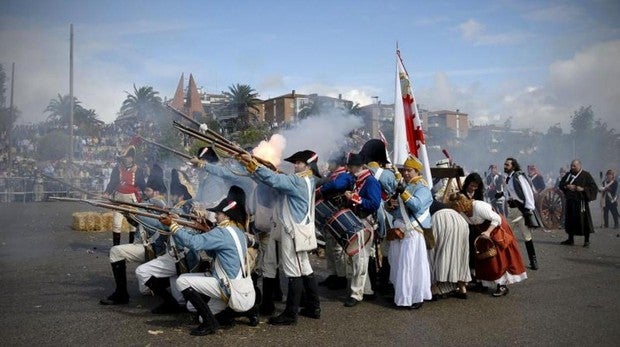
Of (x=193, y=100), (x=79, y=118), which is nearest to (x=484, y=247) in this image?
(x=193, y=100)

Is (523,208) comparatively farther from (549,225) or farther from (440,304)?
(549,225)

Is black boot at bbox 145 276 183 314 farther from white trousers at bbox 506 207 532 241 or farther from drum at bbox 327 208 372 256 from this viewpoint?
white trousers at bbox 506 207 532 241

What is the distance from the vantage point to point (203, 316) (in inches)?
216

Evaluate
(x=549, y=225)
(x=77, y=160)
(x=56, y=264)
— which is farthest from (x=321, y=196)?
(x=77, y=160)

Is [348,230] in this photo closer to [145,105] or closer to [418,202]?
[418,202]

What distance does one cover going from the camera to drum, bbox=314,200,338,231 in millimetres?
6971

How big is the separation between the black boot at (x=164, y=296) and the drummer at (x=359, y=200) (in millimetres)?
1963

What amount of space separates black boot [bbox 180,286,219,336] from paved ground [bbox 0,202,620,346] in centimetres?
9

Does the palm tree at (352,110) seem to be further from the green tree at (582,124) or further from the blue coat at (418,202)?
A: the green tree at (582,124)

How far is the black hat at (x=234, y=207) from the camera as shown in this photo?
218 inches

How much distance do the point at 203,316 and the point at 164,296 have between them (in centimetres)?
93

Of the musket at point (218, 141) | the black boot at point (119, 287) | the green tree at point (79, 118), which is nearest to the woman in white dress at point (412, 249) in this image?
the musket at point (218, 141)

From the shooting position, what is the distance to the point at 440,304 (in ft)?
22.6

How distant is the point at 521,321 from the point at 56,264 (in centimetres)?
707
